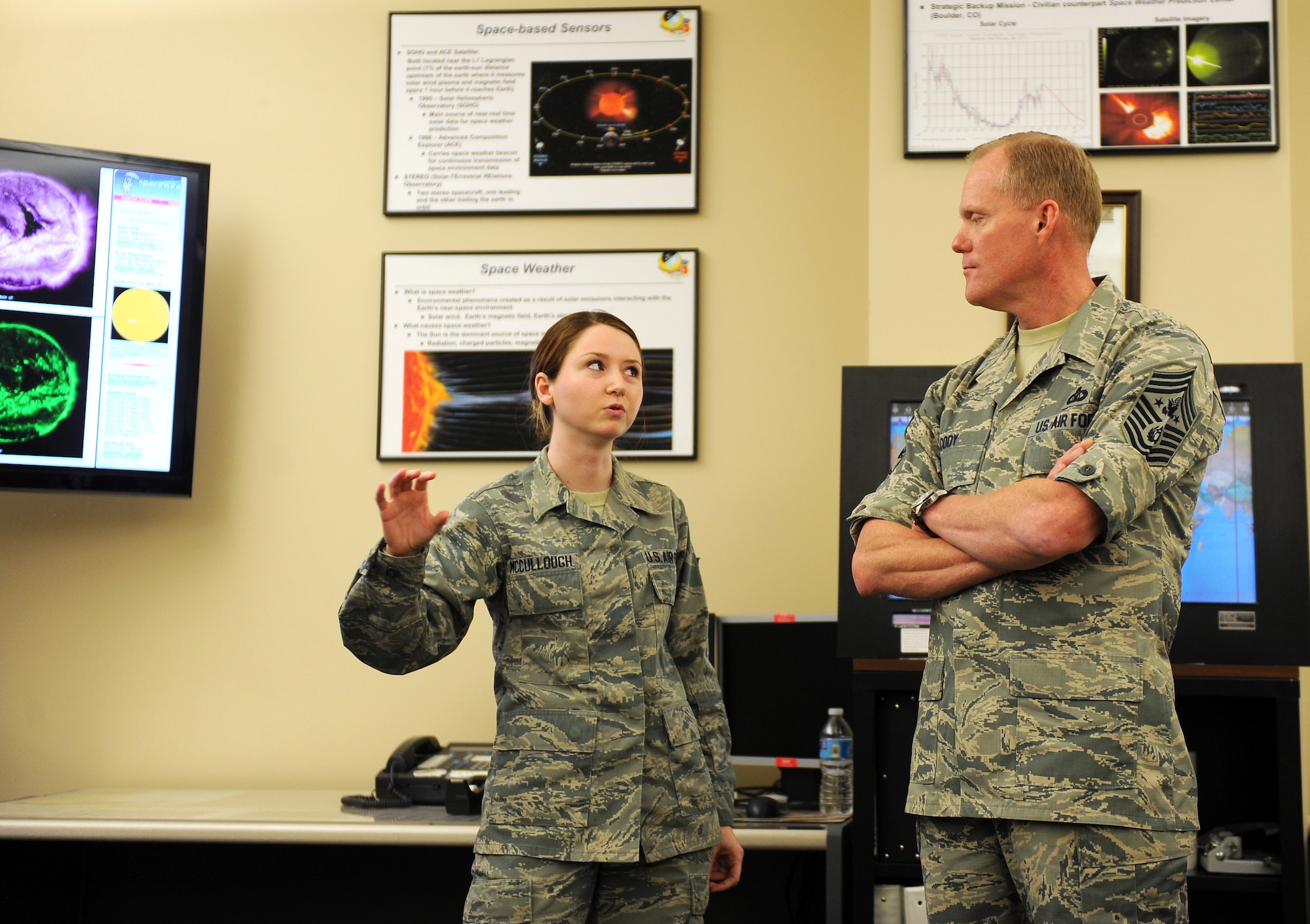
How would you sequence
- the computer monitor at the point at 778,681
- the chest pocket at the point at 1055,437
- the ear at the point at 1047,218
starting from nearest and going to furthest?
the chest pocket at the point at 1055,437 < the ear at the point at 1047,218 < the computer monitor at the point at 778,681

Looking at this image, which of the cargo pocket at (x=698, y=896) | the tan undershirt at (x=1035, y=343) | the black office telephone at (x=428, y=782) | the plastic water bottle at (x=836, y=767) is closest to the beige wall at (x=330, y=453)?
the black office telephone at (x=428, y=782)

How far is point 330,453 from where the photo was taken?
3127 millimetres

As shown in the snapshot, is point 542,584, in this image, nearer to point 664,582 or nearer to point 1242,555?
point 664,582

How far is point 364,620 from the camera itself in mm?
1576

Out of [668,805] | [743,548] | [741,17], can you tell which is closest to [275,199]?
[741,17]

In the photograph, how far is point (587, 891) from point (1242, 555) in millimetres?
1364

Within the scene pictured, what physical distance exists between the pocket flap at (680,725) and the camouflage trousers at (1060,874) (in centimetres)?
51

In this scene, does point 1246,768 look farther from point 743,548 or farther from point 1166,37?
point 1166,37

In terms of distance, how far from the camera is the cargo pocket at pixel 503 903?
1.65 m

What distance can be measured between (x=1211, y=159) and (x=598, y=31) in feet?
5.31

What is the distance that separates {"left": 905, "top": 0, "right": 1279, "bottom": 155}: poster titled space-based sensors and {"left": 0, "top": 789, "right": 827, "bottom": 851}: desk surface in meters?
1.54

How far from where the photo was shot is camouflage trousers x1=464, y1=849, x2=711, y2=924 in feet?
5.45

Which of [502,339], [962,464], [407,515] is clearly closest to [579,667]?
[407,515]

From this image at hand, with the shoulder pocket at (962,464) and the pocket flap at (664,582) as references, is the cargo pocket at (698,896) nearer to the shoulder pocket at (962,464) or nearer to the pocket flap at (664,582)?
the pocket flap at (664,582)
